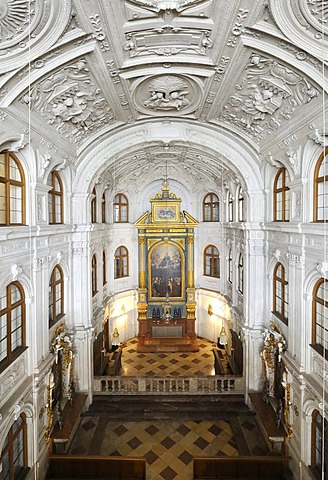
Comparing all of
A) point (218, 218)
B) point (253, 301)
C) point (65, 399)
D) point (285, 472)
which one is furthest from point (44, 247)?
point (218, 218)

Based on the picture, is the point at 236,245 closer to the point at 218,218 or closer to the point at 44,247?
the point at 218,218

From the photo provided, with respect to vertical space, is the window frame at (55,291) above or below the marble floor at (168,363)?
above

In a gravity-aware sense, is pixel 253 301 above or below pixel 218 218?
below

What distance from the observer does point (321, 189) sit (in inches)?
281

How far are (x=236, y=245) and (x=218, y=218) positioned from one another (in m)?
3.99

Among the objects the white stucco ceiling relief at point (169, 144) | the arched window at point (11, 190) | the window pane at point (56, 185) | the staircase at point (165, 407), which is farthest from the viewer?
the staircase at point (165, 407)

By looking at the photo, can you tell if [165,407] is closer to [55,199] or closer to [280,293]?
[280,293]

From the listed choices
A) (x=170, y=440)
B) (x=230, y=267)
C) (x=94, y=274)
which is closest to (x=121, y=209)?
(x=94, y=274)

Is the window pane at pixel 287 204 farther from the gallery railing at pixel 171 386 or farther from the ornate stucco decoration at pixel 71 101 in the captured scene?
the gallery railing at pixel 171 386

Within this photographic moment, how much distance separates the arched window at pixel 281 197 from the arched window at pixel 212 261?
723 cm

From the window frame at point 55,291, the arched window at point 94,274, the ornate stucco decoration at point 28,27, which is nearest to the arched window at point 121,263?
the arched window at point 94,274

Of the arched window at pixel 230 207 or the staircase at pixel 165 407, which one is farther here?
the arched window at pixel 230 207

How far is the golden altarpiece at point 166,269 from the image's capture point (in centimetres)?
1709

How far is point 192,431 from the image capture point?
9891 millimetres
